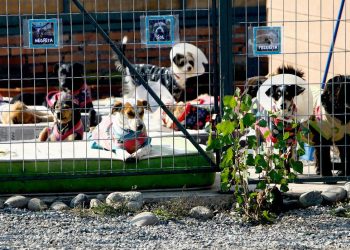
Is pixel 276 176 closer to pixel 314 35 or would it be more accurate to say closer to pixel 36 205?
pixel 36 205

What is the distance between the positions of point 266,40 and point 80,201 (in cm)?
179

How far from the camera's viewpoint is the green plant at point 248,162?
6845mm

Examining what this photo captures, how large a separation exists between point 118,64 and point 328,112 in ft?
12.1

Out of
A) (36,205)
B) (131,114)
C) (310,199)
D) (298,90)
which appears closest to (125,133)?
(131,114)

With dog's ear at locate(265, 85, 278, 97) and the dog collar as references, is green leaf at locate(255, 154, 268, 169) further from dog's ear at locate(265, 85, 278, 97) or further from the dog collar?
the dog collar

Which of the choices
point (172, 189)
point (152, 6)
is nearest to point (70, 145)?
point (172, 189)

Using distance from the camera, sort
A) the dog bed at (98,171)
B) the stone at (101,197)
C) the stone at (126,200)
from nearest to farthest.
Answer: the stone at (126,200), the stone at (101,197), the dog bed at (98,171)

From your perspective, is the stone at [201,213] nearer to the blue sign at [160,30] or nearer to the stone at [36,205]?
the stone at [36,205]

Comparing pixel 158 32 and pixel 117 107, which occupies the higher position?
pixel 158 32

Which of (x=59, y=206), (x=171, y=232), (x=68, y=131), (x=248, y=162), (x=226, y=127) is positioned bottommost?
(x=171, y=232)

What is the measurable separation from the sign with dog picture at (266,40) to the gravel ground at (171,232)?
3.96 feet

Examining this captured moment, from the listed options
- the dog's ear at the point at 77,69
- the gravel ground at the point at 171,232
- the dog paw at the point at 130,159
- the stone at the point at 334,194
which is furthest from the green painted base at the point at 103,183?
the dog's ear at the point at 77,69

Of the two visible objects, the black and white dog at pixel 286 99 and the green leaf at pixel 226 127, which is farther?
the black and white dog at pixel 286 99

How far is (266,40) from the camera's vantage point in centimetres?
740
